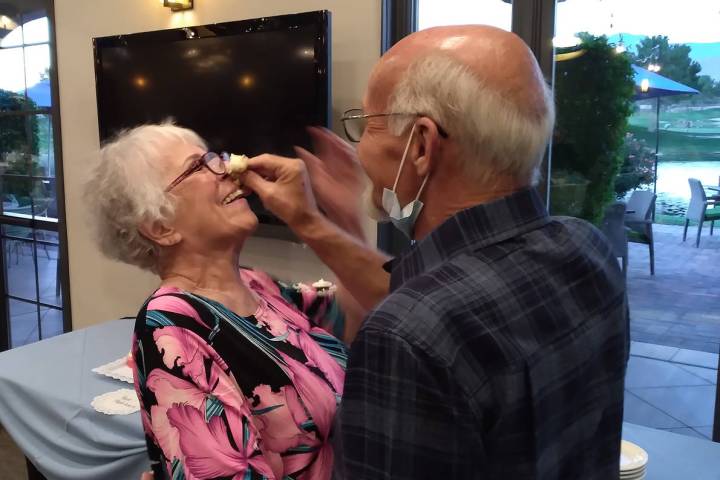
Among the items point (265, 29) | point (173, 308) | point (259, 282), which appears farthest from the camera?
point (265, 29)

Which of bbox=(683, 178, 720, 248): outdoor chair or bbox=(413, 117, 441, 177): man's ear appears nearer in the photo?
bbox=(413, 117, 441, 177): man's ear

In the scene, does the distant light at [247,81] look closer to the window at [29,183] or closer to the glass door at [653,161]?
the glass door at [653,161]

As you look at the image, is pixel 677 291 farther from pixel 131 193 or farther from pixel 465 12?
pixel 131 193

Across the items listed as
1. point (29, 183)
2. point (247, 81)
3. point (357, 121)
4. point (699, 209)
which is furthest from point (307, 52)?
point (29, 183)

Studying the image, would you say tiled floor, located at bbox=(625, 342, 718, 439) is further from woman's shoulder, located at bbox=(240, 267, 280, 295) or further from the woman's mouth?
the woman's mouth

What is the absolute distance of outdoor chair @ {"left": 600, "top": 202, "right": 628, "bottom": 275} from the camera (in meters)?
2.37

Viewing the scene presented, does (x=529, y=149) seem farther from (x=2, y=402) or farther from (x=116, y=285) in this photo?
(x=116, y=285)

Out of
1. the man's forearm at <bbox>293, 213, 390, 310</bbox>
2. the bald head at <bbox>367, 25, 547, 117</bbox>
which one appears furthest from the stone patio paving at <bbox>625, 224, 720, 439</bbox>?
the bald head at <bbox>367, 25, 547, 117</bbox>

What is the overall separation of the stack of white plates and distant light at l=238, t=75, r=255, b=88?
6.62 ft

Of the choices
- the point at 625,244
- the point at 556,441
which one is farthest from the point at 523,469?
the point at 625,244

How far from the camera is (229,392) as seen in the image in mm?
1068

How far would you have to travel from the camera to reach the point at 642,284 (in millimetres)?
2357

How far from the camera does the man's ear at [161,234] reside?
1.30m

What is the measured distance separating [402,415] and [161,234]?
32.5 inches
